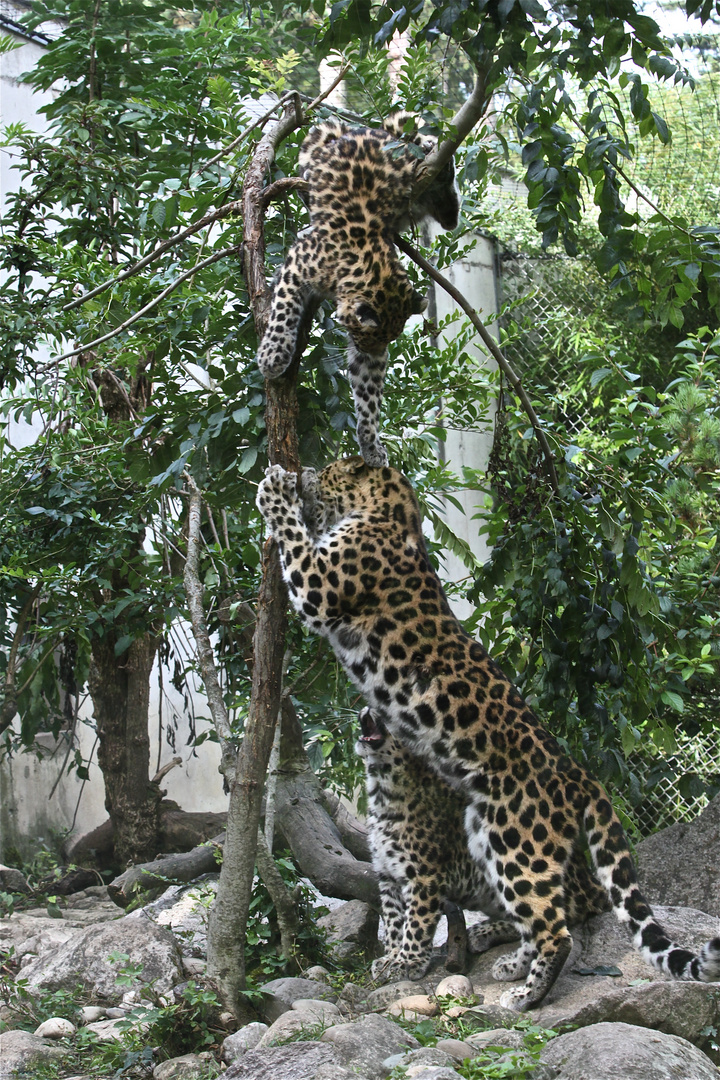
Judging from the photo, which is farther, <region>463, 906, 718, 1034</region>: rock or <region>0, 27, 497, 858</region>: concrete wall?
<region>0, 27, 497, 858</region>: concrete wall

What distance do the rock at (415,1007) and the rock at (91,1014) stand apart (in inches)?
58.5

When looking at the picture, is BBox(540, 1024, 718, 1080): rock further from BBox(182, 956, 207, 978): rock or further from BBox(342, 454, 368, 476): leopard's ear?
BBox(342, 454, 368, 476): leopard's ear

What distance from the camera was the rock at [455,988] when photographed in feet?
13.7

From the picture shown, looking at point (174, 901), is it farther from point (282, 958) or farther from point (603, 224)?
point (603, 224)

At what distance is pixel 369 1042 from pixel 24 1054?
1.59m

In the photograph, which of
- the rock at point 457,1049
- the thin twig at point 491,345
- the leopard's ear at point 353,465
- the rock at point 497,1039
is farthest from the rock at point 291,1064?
the thin twig at point 491,345

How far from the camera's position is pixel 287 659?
6109mm

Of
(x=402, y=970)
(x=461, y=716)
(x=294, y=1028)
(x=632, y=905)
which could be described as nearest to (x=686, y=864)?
(x=632, y=905)

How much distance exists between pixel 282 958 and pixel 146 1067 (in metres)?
1.00

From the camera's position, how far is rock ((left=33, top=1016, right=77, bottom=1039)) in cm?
435

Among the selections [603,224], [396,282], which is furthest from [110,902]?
[603,224]

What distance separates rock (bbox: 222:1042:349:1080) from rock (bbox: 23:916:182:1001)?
1523mm

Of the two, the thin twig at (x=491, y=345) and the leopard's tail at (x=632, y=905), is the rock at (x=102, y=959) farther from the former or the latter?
the thin twig at (x=491, y=345)

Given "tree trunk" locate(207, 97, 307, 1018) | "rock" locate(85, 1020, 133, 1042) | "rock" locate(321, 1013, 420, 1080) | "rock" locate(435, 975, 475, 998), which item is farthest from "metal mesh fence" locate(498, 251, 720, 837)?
"rock" locate(321, 1013, 420, 1080)
